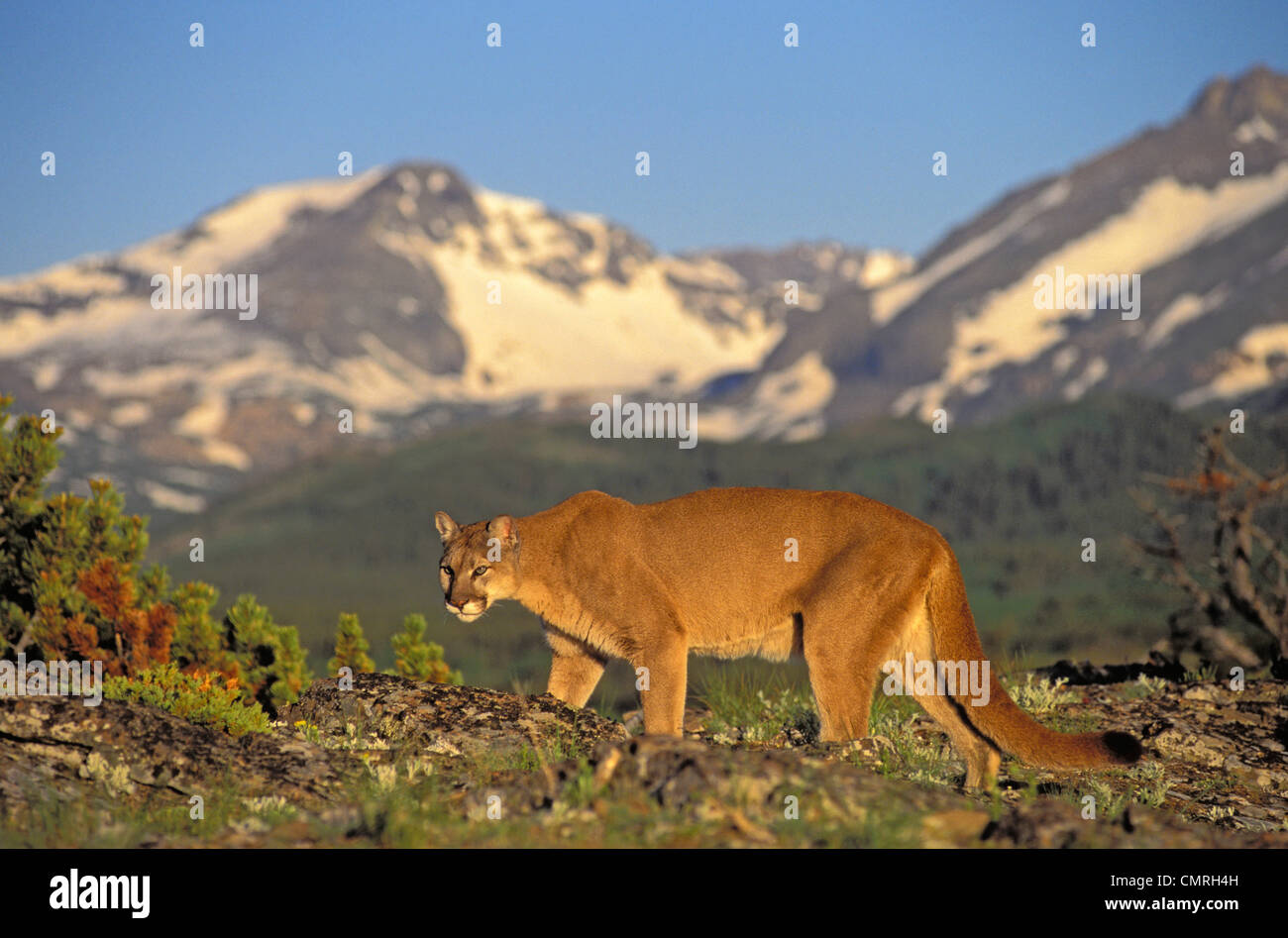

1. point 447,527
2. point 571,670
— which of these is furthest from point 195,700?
point 571,670

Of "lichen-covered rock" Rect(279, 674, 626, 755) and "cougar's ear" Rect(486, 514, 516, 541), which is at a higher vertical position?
"cougar's ear" Rect(486, 514, 516, 541)

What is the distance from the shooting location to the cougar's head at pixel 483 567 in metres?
A: 11.4

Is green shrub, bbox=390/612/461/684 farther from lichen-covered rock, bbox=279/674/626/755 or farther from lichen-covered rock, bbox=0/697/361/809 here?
lichen-covered rock, bbox=0/697/361/809

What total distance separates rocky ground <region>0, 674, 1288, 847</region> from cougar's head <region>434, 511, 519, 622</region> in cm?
72

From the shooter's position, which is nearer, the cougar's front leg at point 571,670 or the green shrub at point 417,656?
the cougar's front leg at point 571,670

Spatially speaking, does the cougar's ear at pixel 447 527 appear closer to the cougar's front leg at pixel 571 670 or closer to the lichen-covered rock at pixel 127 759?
the cougar's front leg at pixel 571 670

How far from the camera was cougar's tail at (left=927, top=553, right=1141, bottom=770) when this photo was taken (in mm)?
9438

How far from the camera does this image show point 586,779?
7.20 m

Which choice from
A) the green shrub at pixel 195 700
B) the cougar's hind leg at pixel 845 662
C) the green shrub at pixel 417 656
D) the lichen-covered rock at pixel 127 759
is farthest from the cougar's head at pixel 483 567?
the green shrub at pixel 417 656

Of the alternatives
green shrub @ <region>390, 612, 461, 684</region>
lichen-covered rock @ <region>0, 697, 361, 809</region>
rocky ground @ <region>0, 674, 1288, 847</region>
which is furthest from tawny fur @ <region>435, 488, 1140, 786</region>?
green shrub @ <region>390, 612, 461, 684</region>

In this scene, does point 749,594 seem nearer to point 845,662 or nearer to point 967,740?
point 845,662

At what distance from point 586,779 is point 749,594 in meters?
4.02

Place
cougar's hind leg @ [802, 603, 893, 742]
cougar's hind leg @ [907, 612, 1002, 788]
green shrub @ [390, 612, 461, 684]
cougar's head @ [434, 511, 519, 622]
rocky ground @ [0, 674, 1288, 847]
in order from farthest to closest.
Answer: green shrub @ [390, 612, 461, 684] → cougar's head @ [434, 511, 519, 622] → cougar's hind leg @ [802, 603, 893, 742] → cougar's hind leg @ [907, 612, 1002, 788] → rocky ground @ [0, 674, 1288, 847]

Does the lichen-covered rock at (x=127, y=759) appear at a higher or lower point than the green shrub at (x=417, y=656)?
lower
